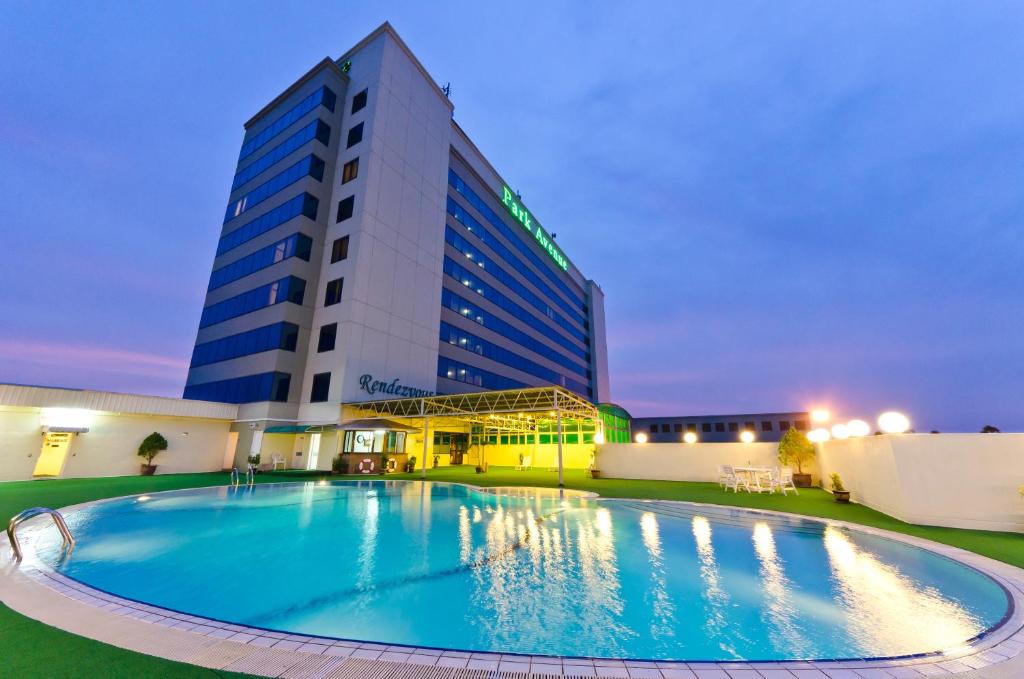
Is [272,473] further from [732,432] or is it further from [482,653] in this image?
[732,432]

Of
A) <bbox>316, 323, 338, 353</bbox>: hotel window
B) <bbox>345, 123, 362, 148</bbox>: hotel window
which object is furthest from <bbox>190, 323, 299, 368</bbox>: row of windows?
<bbox>345, 123, 362, 148</bbox>: hotel window

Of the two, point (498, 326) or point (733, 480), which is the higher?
point (498, 326)

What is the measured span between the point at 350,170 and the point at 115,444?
23.5 metres

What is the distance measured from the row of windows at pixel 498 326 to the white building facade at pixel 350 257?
203 mm

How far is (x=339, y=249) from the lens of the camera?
2873 cm

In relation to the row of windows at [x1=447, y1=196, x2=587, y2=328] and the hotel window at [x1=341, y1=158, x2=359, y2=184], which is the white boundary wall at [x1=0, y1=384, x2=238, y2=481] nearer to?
the hotel window at [x1=341, y1=158, x2=359, y2=184]

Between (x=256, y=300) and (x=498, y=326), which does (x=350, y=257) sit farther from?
(x=498, y=326)

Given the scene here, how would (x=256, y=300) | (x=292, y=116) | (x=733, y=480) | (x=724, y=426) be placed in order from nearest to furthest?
→ (x=733, y=480) → (x=256, y=300) → (x=292, y=116) → (x=724, y=426)

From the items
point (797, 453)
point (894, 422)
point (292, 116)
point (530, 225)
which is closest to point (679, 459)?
point (797, 453)

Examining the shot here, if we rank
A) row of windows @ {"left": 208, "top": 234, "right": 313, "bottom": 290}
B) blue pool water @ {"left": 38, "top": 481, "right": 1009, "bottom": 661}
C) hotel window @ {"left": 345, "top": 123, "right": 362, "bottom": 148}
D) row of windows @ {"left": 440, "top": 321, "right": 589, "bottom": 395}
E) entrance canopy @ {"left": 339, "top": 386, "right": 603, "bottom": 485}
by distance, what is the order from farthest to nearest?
row of windows @ {"left": 440, "top": 321, "right": 589, "bottom": 395}, hotel window @ {"left": 345, "top": 123, "right": 362, "bottom": 148}, row of windows @ {"left": 208, "top": 234, "right": 313, "bottom": 290}, entrance canopy @ {"left": 339, "top": 386, "right": 603, "bottom": 485}, blue pool water @ {"left": 38, "top": 481, "right": 1009, "bottom": 661}

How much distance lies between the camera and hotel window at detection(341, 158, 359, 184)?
97.5 ft

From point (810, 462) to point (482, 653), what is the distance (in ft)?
72.5

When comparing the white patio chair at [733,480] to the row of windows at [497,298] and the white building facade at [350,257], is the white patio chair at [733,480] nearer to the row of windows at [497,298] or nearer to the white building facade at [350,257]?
the white building facade at [350,257]

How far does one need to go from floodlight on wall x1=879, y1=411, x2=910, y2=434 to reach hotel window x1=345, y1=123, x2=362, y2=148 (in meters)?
35.0
